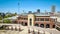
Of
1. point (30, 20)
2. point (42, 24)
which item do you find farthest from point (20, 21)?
point (42, 24)

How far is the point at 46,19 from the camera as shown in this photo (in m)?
45.0

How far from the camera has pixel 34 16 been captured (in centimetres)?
4578

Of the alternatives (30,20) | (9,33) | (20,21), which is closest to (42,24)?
(30,20)

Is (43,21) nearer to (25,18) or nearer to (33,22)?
(33,22)

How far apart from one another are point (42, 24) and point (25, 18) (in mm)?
6314

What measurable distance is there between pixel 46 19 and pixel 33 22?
4.21m

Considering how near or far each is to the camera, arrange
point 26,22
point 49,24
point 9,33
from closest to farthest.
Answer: point 9,33 < point 49,24 < point 26,22

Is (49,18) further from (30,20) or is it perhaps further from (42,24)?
(30,20)

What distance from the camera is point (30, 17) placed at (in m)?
45.5

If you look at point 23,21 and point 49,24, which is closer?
Result: point 49,24

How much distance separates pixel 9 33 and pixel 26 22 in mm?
16362

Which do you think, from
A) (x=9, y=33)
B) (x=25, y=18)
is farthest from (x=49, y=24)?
(x=9, y=33)

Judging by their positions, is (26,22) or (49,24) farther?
(26,22)

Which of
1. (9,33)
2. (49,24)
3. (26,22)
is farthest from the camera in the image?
(26,22)
